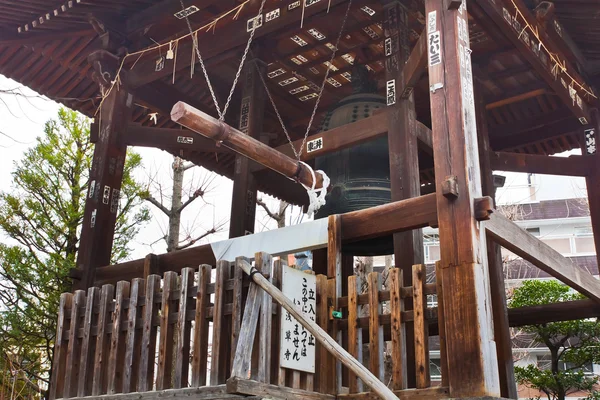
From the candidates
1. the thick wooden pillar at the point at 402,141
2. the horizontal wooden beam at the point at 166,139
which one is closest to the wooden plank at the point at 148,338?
the thick wooden pillar at the point at 402,141

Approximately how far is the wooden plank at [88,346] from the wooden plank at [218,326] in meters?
1.44

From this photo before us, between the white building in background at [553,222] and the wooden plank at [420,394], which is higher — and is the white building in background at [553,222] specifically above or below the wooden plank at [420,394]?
above

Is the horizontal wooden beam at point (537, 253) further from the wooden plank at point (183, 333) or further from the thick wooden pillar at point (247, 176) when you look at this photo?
the thick wooden pillar at point (247, 176)

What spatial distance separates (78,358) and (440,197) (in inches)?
137

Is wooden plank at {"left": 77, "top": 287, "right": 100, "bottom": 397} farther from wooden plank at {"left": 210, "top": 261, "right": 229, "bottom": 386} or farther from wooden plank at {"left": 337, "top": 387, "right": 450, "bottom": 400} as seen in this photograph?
wooden plank at {"left": 337, "top": 387, "right": 450, "bottom": 400}

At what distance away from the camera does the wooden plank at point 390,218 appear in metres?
4.94

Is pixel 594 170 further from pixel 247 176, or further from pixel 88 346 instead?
pixel 88 346

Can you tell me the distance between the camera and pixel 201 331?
4809mm

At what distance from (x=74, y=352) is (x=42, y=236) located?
17.5 feet

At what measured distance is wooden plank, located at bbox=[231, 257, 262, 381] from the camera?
418 cm

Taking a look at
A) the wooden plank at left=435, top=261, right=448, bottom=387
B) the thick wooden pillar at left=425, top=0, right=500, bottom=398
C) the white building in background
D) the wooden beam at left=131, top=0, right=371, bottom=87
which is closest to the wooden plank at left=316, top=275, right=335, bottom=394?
the wooden plank at left=435, top=261, right=448, bottom=387

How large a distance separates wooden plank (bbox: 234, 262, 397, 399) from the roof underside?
10.5 ft

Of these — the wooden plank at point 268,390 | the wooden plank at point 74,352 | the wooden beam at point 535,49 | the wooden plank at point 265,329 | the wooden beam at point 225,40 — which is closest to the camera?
the wooden plank at point 268,390

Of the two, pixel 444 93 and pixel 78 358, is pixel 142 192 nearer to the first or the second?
pixel 78 358
